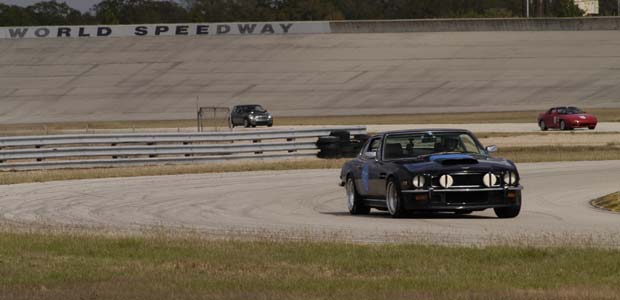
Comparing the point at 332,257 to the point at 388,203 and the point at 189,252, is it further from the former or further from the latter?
the point at 388,203

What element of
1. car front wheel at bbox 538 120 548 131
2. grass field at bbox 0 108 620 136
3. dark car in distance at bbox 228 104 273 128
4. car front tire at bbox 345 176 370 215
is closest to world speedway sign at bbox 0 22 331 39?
grass field at bbox 0 108 620 136

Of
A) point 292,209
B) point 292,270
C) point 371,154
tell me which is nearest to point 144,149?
point 292,209

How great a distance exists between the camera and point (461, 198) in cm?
1684

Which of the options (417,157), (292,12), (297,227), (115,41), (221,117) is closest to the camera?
(297,227)

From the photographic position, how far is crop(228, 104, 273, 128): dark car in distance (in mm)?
64688

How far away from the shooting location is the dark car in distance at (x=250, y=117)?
212 ft

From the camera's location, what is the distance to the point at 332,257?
1239cm

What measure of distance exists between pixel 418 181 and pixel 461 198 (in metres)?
0.61

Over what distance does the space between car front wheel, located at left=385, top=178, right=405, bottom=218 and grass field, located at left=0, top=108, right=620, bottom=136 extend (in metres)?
45.8

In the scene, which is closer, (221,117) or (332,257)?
(332,257)

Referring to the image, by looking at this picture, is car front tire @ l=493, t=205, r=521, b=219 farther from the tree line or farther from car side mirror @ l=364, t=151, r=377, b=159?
the tree line

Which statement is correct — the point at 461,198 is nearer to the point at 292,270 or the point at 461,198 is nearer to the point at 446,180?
the point at 446,180

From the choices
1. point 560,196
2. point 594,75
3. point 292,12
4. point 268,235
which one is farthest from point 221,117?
point 292,12

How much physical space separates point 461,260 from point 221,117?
68.7m
